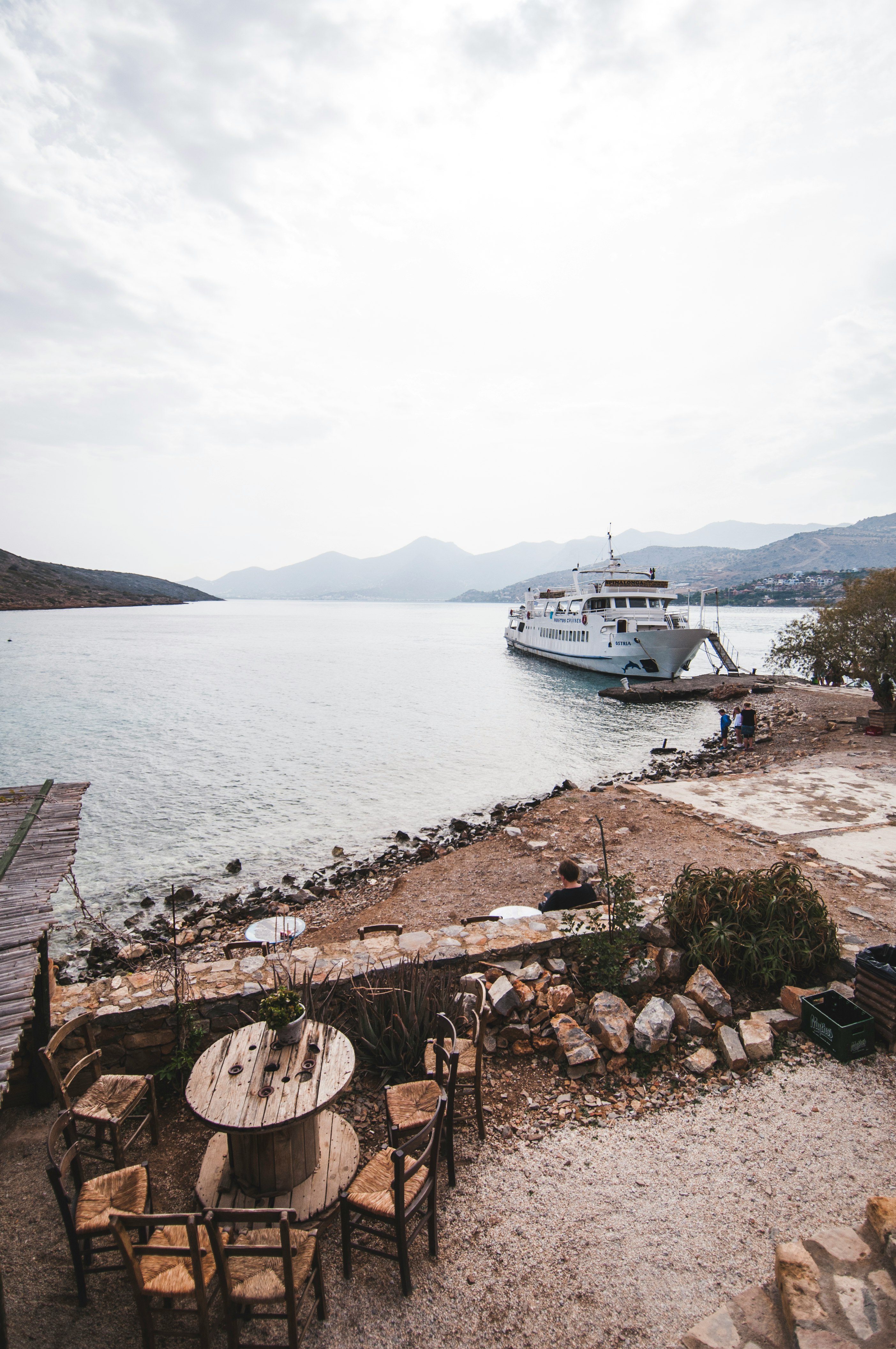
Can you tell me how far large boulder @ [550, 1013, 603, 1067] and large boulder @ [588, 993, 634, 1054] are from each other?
0.11 m

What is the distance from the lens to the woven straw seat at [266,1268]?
312 centimetres

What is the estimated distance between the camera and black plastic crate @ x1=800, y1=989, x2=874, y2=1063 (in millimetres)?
5031

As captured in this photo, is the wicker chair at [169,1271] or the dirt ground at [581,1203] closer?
the wicker chair at [169,1271]

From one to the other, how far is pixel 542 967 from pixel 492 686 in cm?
3909

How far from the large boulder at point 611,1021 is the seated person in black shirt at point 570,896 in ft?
5.54

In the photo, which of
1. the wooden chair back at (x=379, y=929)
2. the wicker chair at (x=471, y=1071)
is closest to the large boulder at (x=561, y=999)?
the wicker chair at (x=471, y=1071)

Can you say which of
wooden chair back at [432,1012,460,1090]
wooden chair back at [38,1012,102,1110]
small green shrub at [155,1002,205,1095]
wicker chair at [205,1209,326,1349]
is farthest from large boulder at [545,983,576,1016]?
wooden chair back at [38,1012,102,1110]

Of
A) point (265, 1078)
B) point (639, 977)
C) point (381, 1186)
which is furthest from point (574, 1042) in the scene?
Result: point (265, 1078)

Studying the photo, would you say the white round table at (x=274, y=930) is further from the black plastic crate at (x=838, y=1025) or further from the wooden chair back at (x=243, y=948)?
the black plastic crate at (x=838, y=1025)

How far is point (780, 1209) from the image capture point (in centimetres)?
380

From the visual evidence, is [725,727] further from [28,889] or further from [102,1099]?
[28,889]

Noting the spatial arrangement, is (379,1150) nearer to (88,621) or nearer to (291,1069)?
(291,1069)

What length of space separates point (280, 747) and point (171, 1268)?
23.4 m

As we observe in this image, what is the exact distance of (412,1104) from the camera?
14.6 feet
